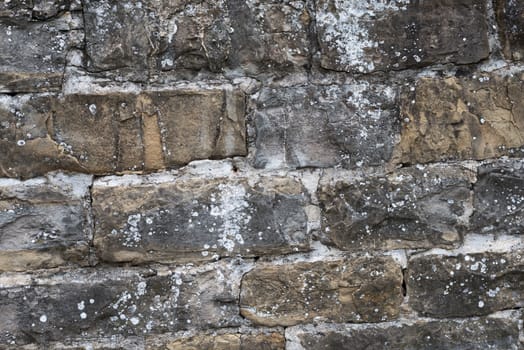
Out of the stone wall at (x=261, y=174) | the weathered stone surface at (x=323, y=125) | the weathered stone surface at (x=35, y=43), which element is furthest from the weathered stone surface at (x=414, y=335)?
the weathered stone surface at (x=35, y=43)

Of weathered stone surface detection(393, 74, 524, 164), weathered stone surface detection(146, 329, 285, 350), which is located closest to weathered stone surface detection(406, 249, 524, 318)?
weathered stone surface detection(393, 74, 524, 164)

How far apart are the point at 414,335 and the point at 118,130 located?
0.86m

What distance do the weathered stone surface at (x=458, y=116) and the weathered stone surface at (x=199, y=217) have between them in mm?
300

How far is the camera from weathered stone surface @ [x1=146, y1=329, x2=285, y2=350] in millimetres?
1409

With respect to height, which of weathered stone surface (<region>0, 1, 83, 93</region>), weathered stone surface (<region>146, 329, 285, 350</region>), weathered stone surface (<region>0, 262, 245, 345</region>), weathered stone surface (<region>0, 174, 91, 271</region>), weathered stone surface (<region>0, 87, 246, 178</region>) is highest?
weathered stone surface (<region>0, 1, 83, 93</region>)

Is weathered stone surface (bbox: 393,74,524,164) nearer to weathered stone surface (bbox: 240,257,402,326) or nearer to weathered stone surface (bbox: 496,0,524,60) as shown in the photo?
weathered stone surface (bbox: 496,0,524,60)

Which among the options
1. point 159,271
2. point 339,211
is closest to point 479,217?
point 339,211

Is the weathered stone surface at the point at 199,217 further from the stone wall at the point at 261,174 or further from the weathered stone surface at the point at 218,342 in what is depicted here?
the weathered stone surface at the point at 218,342

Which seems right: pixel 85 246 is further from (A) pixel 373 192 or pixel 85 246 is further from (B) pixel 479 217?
(B) pixel 479 217

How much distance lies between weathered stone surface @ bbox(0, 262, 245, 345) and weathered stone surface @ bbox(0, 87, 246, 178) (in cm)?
25

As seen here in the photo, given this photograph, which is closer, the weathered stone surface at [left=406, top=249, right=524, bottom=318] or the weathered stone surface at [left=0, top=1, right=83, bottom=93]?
the weathered stone surface at [left=0, top=1, right=83, bottom=93]

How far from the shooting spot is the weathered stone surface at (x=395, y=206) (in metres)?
1.41

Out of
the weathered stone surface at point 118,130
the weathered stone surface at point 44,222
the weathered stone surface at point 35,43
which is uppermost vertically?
the weathered stone surface at point 35,43

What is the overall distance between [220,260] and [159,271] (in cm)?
14
